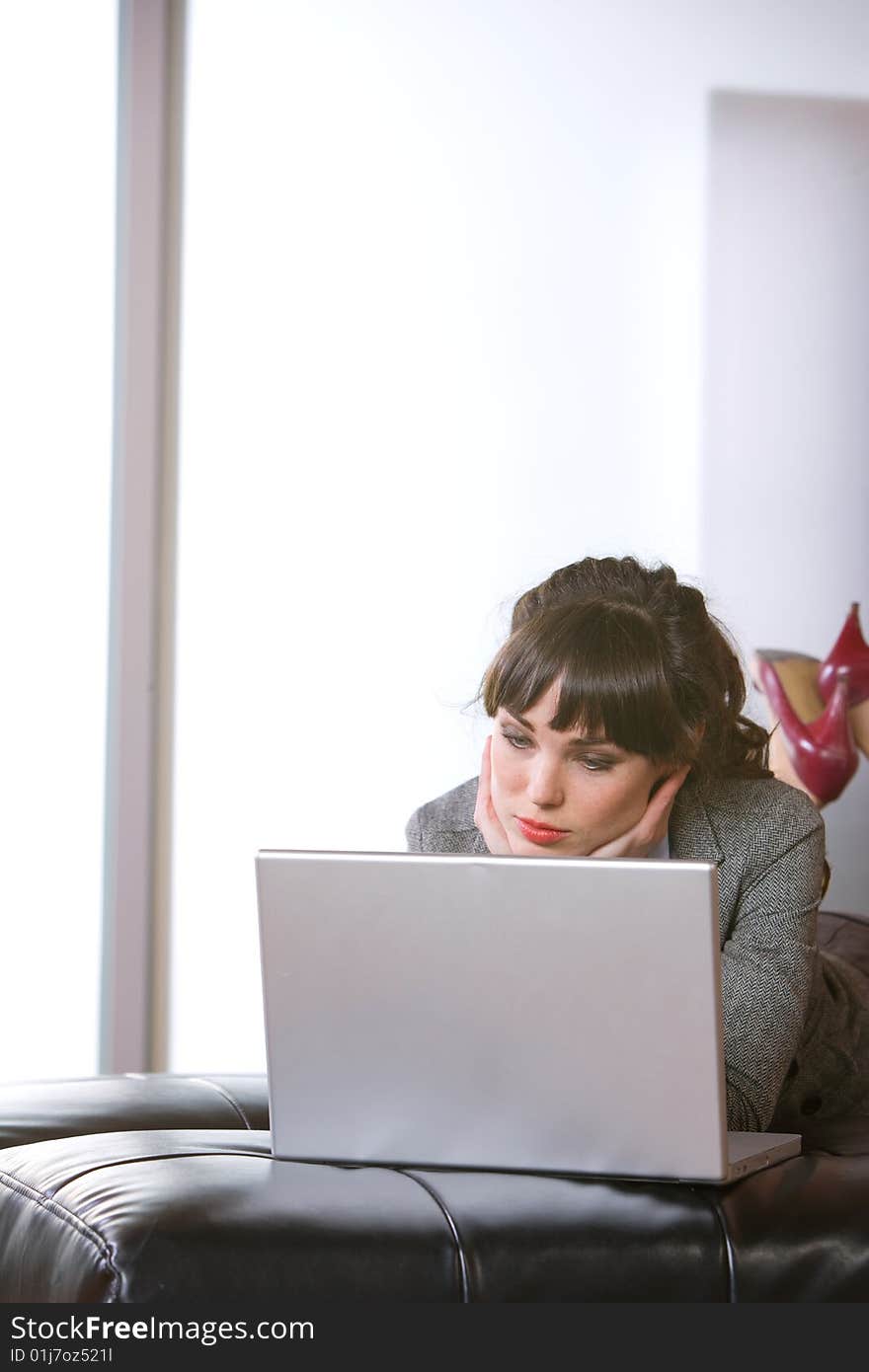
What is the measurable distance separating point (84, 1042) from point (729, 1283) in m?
2.44

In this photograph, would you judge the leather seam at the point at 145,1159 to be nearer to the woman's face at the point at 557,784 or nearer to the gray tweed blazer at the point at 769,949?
the gray tweed blazer at the point at 769,949

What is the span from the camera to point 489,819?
1.79m

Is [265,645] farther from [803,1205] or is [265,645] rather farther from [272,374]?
[803,1205]

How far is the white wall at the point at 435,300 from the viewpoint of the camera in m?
3.47

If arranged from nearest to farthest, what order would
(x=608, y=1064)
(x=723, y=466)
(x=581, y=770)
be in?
(x=608, y=1064) < (x=581, y=770) < (x=723, y=466)

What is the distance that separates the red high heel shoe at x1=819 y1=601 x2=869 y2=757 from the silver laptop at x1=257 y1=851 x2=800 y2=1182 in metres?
1.95

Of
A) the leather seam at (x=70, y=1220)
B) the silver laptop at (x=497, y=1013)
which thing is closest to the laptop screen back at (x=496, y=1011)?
the silver laptop at (x=497, y=1013)

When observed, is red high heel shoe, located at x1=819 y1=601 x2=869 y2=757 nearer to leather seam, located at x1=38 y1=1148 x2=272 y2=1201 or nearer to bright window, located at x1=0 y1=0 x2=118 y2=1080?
bright window, located at x1=0 y1=0 x2=118 y2=1080

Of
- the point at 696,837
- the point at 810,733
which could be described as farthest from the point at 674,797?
the point at 810,733

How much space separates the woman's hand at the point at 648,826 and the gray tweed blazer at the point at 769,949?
0.07 metres

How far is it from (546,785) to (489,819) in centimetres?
10

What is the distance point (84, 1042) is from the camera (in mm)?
3480

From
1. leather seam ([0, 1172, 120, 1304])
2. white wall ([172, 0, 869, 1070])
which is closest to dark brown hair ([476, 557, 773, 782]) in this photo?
leather seam ([0, 1172, 120, 1304])

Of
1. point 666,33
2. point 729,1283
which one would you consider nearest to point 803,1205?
point 729,1283
